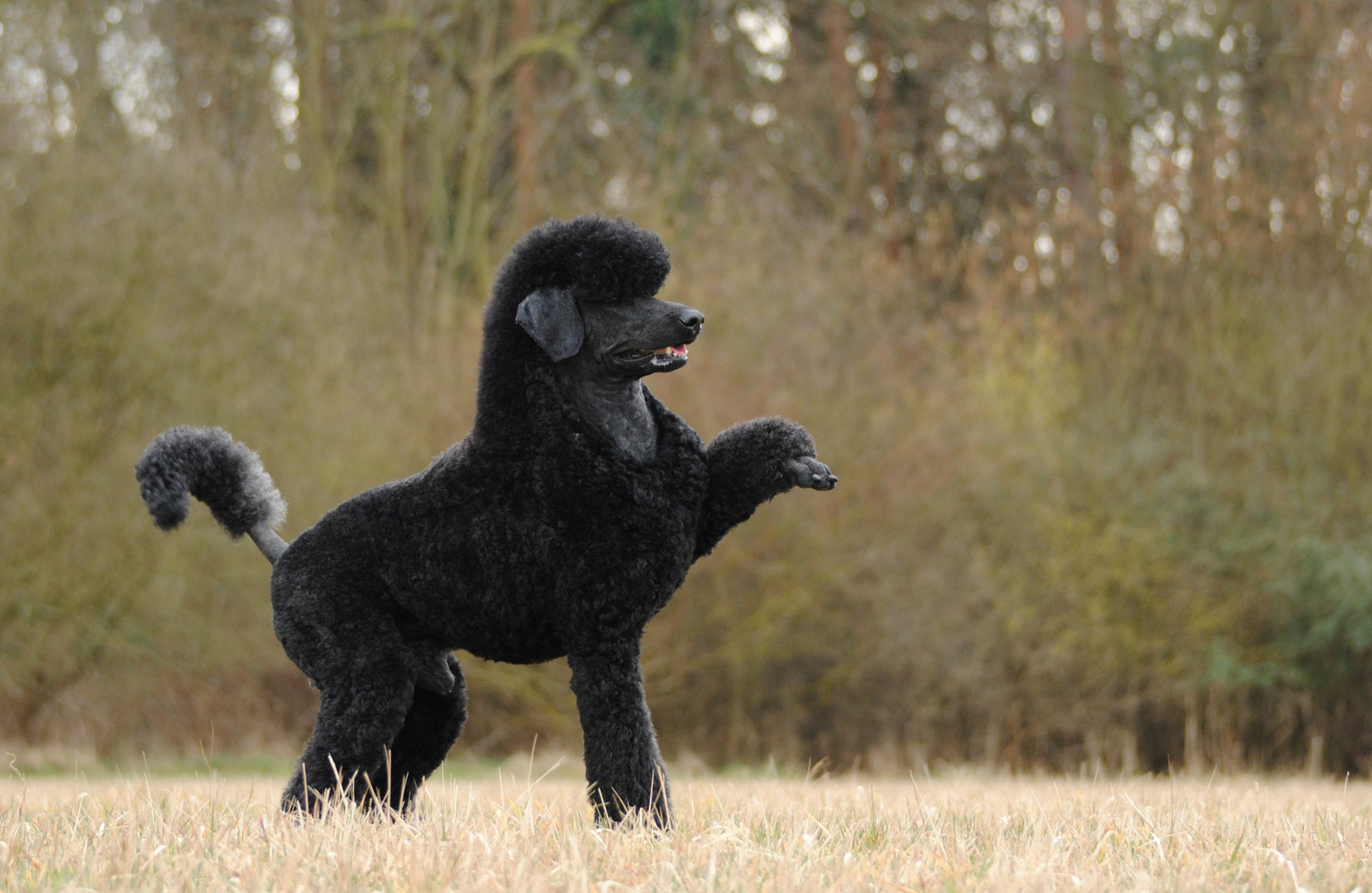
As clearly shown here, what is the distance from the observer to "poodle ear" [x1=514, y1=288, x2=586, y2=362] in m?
3.31

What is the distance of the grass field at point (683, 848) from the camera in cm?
272

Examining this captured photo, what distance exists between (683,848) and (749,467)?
1.00 m


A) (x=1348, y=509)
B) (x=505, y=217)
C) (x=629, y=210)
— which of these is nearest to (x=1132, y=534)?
(x=1348, y=509)

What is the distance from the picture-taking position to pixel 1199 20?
591 inches

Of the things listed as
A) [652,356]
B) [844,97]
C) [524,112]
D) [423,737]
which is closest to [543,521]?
[652,356]

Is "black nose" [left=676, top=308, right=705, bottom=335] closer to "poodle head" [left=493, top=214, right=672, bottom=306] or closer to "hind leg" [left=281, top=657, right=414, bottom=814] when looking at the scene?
"poodle head" [left=493, top=214, right=672, bottom=306]

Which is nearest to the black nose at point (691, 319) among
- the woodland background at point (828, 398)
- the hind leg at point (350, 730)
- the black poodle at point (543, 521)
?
the black poodle at point (543, 521)

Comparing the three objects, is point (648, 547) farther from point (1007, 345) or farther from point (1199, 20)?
point (1199, 20)

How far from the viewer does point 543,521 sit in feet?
11.0

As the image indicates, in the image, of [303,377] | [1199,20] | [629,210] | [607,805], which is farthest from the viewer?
[1199,20]

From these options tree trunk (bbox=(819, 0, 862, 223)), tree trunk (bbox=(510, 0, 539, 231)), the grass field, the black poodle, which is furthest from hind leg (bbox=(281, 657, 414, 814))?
tree trunk (bbox=(819, 0, 862, 223))

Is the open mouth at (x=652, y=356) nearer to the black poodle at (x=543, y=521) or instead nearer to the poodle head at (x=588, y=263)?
the black poodle at (x=543, y=521)

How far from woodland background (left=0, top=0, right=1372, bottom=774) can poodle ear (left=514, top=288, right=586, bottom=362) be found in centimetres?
724

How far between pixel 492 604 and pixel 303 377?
883 centimetres
